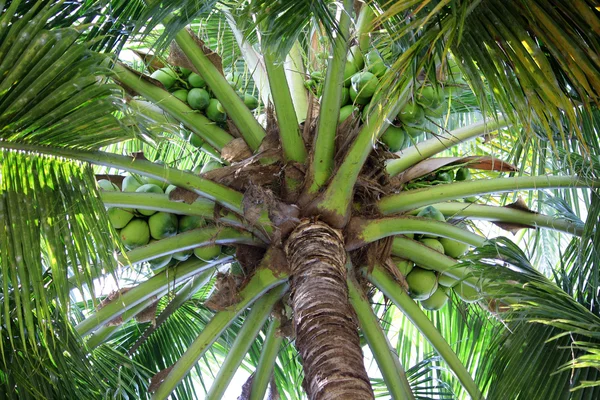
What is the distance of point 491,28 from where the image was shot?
213 centimetres

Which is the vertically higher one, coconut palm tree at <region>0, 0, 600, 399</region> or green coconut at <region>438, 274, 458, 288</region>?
coconut palm tree at <region>0, 0, 600, 399</region>

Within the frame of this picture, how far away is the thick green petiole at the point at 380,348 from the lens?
10.4 feet

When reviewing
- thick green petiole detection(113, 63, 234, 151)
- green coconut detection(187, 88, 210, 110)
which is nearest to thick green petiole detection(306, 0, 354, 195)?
thick green petiole detection(113, 63, 234, 151)

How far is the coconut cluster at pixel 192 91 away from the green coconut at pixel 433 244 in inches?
42.3

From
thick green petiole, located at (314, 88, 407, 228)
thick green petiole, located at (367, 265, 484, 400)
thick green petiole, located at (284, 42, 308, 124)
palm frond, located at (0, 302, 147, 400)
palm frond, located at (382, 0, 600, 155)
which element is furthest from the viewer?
thick green petiole, located at (284, 42, 308, 124)

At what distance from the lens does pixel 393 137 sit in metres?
3.45

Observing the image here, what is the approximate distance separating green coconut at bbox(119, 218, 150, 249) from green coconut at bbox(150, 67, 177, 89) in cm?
66

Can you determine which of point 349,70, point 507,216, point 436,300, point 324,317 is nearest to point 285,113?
point 349,70

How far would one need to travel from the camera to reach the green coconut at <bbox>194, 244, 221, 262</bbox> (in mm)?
3350

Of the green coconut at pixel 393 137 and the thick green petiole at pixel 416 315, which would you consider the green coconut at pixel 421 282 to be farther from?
the green coconut at pixel 393 137

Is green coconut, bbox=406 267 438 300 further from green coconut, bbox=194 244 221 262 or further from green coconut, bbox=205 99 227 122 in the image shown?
green coconut, bbox=205 99 227 122

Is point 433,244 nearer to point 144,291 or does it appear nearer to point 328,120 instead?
point 328,120

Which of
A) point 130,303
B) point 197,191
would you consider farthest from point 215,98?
point 130,303

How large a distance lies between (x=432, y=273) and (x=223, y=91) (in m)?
1.25
